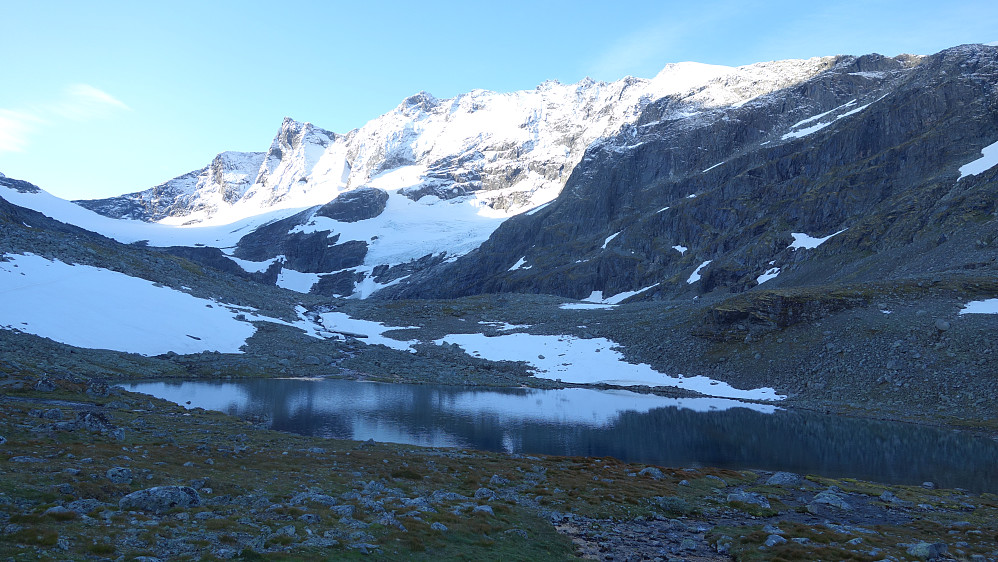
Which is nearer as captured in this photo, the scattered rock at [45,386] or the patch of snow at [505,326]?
the scattered rock at [45,386]

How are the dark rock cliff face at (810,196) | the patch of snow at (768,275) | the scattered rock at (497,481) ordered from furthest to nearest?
the patch of snow at (768,275) < the dark rock cliff face at (810,196) < the scattered rock at (497,481)

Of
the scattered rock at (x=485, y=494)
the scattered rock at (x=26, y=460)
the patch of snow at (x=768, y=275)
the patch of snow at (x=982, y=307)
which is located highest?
the patch of snow at (x=768, y=275)

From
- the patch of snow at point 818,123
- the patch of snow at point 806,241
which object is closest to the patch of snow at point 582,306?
the patch of snow at point 806,241

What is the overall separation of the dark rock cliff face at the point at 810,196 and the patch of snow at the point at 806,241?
1.60 metres

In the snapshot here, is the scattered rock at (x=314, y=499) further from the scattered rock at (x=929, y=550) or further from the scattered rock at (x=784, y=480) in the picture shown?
the scattered rock at (x=784, y=480)

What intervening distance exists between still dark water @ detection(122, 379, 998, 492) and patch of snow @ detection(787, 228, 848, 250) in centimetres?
6650

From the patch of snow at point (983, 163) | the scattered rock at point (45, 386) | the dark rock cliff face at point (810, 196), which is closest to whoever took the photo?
the scattered rock at point (45, 386)

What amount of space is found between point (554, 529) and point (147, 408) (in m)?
31.5

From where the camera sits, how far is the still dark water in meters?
40.4

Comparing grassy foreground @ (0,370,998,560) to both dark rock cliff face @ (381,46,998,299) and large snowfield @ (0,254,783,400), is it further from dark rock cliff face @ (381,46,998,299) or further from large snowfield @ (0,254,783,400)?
dark rock cliff face @ (381,46,998,299)

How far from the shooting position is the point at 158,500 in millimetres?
15992

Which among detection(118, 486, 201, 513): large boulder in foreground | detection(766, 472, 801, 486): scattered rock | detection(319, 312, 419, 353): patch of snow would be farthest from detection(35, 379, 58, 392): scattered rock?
detection(319, 312, 419, 353): patch of snow

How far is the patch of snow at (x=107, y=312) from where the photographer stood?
220 feet

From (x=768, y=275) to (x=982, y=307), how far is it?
168 feet
